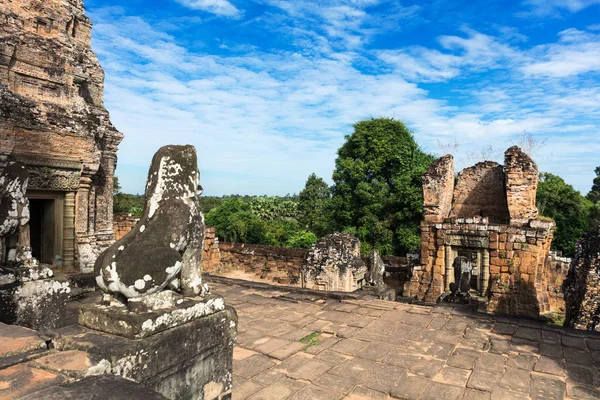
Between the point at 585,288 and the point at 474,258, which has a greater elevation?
the point at 585,288

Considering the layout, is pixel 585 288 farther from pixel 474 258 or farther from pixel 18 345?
pixel 18 345

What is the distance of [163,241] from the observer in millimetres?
2863

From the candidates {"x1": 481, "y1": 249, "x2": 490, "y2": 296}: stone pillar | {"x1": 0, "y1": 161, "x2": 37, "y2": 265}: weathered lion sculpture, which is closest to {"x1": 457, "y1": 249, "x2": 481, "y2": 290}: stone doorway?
{"x1": 481, "y1": 249, "x2": 490, "y2": 296}: stone pillar

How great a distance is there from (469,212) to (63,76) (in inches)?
552

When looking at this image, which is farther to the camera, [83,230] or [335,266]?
[335,266]

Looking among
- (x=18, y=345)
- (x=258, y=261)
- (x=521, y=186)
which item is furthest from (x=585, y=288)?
(x=258, y=261)

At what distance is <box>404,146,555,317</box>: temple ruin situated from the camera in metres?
11.3

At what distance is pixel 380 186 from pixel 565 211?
49.1 ft

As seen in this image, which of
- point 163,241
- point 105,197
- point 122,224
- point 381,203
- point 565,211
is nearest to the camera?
point 163,241

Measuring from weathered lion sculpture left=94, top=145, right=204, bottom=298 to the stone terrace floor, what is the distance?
1682mm

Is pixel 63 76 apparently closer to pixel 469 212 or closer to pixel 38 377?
pixel 38 377

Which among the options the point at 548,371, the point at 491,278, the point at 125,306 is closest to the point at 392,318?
the point at 548,371

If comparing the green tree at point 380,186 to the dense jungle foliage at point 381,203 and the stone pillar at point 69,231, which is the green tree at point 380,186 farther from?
the stone pillar at point 69,231

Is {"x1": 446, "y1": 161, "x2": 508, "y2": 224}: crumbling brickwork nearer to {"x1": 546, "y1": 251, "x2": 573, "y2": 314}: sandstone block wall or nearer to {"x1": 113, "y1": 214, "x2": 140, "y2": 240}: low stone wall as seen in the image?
{"x1": 546, "y1": 251, "x2": 573, "y2": 314}: sandstone block wall
